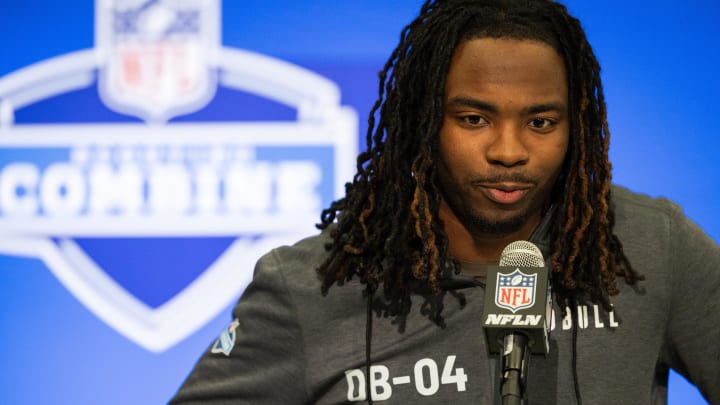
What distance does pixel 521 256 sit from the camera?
1.33 metres

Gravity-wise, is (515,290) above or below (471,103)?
below

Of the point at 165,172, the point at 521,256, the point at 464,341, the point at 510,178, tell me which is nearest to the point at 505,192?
the point at 510,178

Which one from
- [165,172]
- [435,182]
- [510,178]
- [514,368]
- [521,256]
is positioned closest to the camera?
[514,368]

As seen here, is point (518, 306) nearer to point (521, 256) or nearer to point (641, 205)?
point (521, 256)

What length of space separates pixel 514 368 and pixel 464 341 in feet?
1.97

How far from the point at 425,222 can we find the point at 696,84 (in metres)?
1.22

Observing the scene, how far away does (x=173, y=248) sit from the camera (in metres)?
2.76

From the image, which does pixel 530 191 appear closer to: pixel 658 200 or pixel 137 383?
pixel 658 200

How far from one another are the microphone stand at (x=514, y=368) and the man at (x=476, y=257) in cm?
51

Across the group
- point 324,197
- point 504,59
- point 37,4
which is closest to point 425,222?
point 504,59

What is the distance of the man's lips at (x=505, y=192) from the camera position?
1.72 metres

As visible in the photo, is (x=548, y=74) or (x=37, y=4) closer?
(x=548, y=74)

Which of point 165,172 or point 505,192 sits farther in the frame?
point 165,172

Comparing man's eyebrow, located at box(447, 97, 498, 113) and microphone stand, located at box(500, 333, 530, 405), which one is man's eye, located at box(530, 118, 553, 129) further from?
microphone stand, located at box(500, 333, 530, 405)
